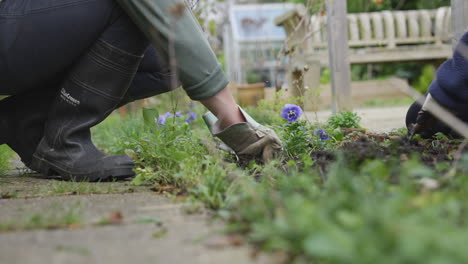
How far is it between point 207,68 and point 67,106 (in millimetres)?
584

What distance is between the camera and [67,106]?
1728mm

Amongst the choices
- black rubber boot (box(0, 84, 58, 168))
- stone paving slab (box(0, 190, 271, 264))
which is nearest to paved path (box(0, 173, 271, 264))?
stone paving slab (box(0, 190, 271, 264))

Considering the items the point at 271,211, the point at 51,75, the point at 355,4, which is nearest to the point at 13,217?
the point at 271,211

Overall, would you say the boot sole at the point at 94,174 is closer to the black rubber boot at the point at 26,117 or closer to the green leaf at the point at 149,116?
the black rubber boot at the point at 26,117

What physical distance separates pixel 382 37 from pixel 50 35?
5.85 meters

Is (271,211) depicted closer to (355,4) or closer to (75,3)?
(75,3)

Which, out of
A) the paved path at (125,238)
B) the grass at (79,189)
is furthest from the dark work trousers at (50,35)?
the paved path at (125,238)

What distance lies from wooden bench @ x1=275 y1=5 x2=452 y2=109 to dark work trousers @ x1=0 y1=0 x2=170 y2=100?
12.0ft

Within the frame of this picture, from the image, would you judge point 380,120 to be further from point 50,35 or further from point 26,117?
point 50,35

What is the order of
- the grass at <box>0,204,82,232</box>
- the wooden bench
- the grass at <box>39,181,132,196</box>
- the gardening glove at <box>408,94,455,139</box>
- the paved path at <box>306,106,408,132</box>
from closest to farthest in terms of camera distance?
the grass at <box>0,204,82,232</box>
the grass at <box>39,181,132,196</box>
the gardening glove at <box>408,94,455,139</box>
the paved path at <box>306,106,408,132</box>
the wooden bench

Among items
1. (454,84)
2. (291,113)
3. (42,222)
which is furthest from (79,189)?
(454,84)

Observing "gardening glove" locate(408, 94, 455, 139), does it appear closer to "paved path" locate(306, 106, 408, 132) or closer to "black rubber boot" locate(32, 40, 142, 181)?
"paved path" locate(306, 106, 408, 132)

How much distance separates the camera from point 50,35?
5.19ft

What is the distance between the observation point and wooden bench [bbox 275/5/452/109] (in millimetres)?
5336
